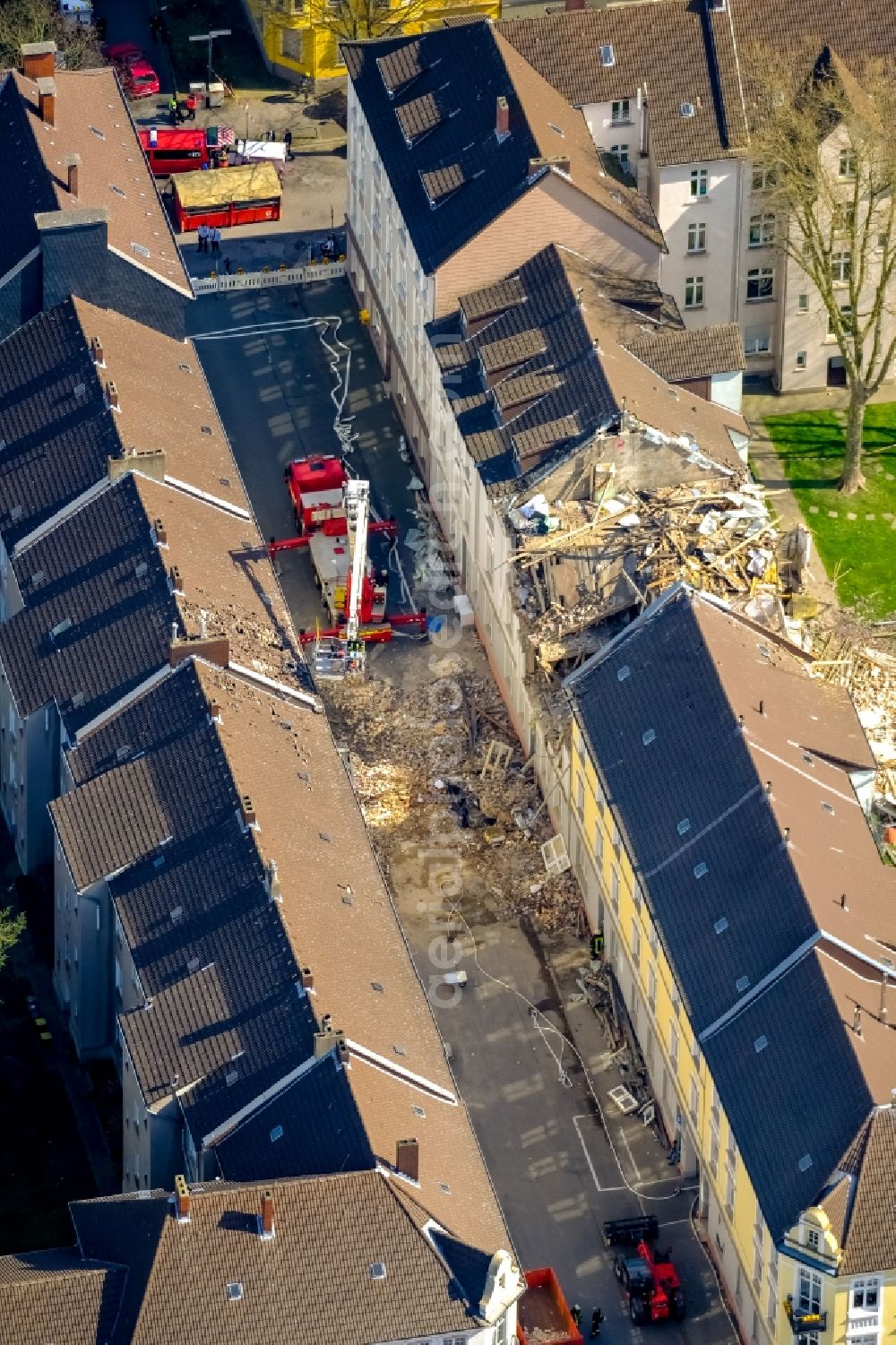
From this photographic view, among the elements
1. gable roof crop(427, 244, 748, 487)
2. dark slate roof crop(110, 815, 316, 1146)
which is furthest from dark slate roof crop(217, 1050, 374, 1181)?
gable roof crop(427, 244, 748, 487)

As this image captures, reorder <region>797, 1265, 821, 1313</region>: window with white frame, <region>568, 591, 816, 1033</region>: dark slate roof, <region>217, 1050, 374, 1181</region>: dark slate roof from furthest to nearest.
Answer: <region>568, 591, 816, 1033</region>: dark slate roof, <region>217, 1050, 374, 1181</region>: dark slate roof, <region>797, 1265, 821, 1313</region>: window with white frame

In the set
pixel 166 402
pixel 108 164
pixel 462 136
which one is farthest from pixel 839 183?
pixel 108 164

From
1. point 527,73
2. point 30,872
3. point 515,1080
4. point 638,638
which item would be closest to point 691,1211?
point 515,1080

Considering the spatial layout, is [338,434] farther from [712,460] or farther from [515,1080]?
[515,1080]

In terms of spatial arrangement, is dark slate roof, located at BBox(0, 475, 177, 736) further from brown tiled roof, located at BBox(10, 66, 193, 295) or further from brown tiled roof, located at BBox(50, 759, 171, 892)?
brown tiled roof, located at BBox(10, 66, 193, 295)

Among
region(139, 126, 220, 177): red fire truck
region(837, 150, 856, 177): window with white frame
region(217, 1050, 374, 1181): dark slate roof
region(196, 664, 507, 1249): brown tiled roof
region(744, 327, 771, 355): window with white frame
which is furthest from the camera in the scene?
region(139, 126, 220, 177): red fire truck

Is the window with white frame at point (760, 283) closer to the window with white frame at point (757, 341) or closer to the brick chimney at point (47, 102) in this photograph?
the window with white frame at point (757, 341)
